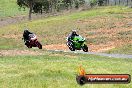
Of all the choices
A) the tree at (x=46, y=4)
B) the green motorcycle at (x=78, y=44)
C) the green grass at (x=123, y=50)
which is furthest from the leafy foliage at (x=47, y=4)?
the green motorcycle at (x=78, y=44)

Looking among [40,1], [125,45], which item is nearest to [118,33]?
[125,45]

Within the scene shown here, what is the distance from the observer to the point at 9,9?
159 meters

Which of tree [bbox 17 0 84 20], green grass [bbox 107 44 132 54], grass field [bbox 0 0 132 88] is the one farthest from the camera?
tree [bbox 17 0 84 20]

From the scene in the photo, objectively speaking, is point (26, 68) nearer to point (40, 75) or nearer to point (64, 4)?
point (40, 75)

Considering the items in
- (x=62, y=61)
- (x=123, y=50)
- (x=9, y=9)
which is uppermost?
(x=62, y=61)

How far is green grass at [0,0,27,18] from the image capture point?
472 feet

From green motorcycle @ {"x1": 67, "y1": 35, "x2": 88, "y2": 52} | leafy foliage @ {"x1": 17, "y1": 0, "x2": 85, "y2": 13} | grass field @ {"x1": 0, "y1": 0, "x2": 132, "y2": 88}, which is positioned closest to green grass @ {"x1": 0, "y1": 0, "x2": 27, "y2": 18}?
leafy foliage @ {"x1": 17, "y1": 0, "x2": 85, "y2": 13}

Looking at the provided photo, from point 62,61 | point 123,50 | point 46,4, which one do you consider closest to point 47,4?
point 46,4

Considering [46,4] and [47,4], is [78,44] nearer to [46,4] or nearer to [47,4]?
[46,4]

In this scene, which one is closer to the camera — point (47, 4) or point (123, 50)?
point (123, 50)

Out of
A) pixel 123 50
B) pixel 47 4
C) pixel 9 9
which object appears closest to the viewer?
pixel 123 50

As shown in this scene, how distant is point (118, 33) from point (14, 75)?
3980 centimetres

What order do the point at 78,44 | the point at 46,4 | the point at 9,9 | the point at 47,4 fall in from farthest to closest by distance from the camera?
the point at 9,9 < the point at 47,4 < the point at 46,4 < the point at 78,44

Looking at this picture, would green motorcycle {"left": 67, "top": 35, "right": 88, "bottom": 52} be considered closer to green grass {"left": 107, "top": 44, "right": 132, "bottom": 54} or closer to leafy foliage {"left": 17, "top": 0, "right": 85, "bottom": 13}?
green grass {"left": 107, "top": 44, "right": 132, "bottom": 54}
